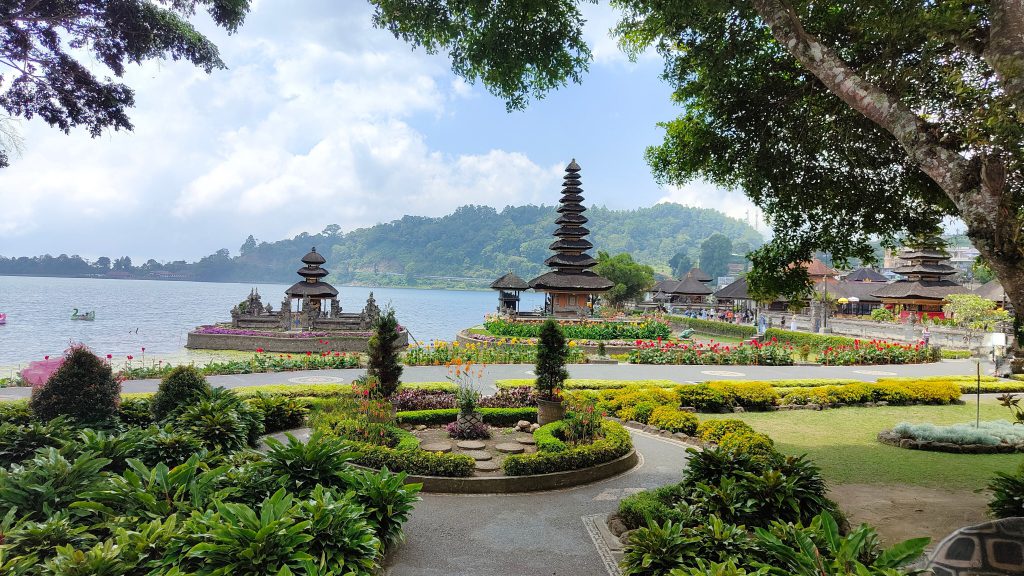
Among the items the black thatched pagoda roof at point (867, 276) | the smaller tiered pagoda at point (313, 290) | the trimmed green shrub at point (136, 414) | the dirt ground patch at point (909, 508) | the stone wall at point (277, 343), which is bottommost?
the stone wall at point (277, 343)

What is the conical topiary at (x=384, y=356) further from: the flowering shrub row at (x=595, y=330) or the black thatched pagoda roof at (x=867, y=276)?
the black thatched pagoda roof at (x=867, y=276)

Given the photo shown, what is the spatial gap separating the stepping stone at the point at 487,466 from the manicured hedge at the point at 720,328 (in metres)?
34.8

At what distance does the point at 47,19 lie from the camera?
12.0 metres

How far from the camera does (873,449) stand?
35.0 ft

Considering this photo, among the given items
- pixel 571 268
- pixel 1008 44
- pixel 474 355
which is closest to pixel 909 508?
pixel 1008 44

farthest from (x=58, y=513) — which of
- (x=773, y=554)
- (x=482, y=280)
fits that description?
(x=482, y=280)

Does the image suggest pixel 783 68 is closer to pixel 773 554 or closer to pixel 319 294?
pixel 773 554

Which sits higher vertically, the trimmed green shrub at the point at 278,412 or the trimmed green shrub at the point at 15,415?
the trimmed green shrub at the point at 15,415

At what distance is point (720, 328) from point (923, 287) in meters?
15.9

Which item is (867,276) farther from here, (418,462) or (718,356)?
(418,462)

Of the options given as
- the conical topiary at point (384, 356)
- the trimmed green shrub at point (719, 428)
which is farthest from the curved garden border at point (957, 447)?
the conical topiary at point (384, 356)

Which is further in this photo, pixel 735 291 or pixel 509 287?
pixel 735 291

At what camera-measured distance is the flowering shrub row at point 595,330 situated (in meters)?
31.3

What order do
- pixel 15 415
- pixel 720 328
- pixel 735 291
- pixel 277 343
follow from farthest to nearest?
pixel 735 291 < pixel 720 328 < pixel 277 343 < pixel 15 415
